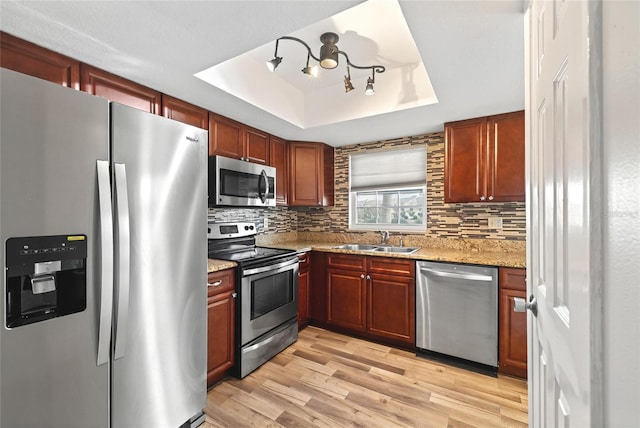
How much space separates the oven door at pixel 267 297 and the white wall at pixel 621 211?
2.09m

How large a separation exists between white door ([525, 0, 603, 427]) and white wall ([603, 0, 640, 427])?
0.02m

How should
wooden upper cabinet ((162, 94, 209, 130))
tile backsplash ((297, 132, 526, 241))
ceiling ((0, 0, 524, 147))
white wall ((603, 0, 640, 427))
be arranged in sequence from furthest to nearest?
1. tile backsplash ((297, 132, 526, 241))
2. wooden upper cabinet ((162, 94, 209, 130))
3. ceiling ((0, 0, 524, 147))
4. white wall ((603, 0, 640, 427))

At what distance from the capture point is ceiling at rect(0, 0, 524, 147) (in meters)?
1.23

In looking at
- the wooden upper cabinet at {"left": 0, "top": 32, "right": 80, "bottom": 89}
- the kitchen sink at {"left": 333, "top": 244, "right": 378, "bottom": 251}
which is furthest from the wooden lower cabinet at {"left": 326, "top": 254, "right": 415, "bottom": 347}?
the wooden upper cabinet at {"left": 0, "top": 32, "right": 80, "bottom": 89}

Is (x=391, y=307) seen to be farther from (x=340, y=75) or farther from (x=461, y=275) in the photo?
(x=340, y=75)

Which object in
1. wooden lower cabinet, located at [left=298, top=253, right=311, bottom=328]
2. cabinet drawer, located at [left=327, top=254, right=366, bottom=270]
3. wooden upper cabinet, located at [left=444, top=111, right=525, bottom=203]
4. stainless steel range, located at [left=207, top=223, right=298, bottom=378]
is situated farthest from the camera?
wooden lower cabinet, located at [left=298, top=253, right=311, bottom=328]

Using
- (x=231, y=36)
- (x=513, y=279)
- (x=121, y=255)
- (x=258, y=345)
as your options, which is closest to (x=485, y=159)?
(x=513, y=279)

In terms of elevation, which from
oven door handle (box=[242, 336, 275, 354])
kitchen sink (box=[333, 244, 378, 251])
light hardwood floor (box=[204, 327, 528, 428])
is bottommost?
light hardwood floor (box=[204, 327, 528, 428])

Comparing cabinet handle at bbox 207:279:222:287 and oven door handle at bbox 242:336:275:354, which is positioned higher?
cabinet handle at bbox 207:279:222:287

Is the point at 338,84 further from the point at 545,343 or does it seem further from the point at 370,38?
the point at 545,343

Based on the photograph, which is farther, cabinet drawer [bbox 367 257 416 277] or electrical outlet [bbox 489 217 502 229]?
electrical outlet [bbox 489 217 502 229]

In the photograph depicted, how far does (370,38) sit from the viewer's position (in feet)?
6.64

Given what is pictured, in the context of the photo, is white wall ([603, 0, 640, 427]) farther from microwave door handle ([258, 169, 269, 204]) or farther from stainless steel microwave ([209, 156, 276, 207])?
microwave door handle ([258, 169, 269, 204])

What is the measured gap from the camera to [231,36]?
145 cm
